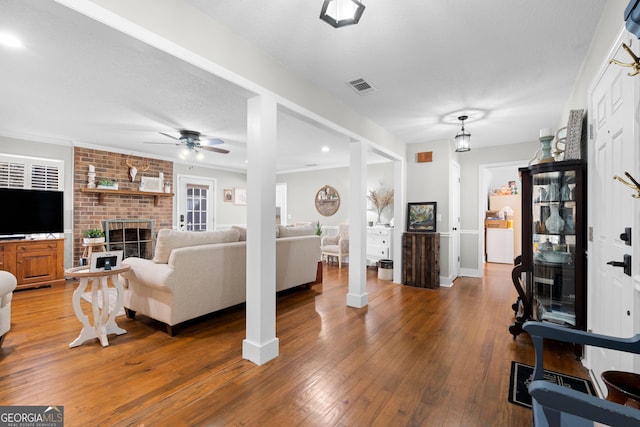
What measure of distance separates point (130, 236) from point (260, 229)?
5.22 m

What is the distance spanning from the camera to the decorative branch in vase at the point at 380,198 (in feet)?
22.1

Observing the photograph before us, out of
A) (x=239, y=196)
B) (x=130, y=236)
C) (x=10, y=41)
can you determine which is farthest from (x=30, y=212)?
(x=239, y=196)

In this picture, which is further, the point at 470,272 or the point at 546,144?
the point at 470,272

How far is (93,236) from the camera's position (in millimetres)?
5250

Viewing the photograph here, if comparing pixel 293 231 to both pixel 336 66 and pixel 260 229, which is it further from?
pixel 336 66

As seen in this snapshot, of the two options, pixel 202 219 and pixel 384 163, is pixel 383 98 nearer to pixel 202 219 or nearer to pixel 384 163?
pixel 384 163

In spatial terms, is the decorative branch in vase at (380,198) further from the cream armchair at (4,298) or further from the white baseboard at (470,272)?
the cream armchair at (4,298)

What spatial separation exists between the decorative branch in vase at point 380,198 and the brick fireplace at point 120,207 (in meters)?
4.87

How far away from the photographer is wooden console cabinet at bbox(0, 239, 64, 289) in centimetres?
436

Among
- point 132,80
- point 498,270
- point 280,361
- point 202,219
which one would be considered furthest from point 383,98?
point 202,219

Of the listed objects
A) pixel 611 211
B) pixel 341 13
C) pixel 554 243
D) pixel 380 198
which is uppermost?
pixel 341 13

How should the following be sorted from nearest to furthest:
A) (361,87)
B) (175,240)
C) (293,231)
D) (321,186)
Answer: (175,240)
(361,87)
(293,231)
(321,186)

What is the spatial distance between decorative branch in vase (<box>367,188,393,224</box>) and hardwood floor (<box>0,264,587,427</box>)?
3.45 m

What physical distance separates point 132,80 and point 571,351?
489 cm
